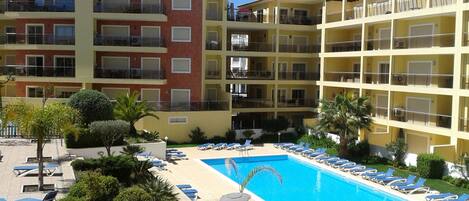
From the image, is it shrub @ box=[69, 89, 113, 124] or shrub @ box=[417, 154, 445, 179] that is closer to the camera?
shrub @ box=[417, 154, 445, 179]

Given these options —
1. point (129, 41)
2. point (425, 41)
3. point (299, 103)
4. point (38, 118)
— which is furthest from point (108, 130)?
point (299, 103)

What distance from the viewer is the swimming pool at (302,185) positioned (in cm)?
2588

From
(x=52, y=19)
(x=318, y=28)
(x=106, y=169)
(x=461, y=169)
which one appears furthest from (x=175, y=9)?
(x=461, y=169)

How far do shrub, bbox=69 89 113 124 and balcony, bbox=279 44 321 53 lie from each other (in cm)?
1939

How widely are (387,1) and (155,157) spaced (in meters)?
19.7

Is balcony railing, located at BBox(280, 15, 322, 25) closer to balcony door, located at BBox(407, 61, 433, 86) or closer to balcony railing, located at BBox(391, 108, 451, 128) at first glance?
balcony door, located at BBox(407, 61, 433, 86)

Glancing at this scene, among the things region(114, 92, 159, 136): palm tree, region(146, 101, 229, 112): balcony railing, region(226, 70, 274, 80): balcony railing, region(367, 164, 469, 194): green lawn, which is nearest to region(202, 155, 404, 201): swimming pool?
region(367, 164, 469, 194): green lawn

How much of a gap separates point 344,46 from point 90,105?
2156cm

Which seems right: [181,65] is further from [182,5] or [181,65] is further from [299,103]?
[299,103]

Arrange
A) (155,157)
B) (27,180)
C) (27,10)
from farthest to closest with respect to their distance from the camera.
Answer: (27,10)
(155,157)
(27,180)

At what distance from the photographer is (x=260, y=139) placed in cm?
4162

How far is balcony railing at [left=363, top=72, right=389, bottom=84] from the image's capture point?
37000 millimetres

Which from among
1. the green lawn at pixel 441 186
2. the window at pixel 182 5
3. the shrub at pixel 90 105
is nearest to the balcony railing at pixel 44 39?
the window at pixel 182 5

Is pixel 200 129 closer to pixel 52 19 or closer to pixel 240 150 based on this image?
pixel 240 150
